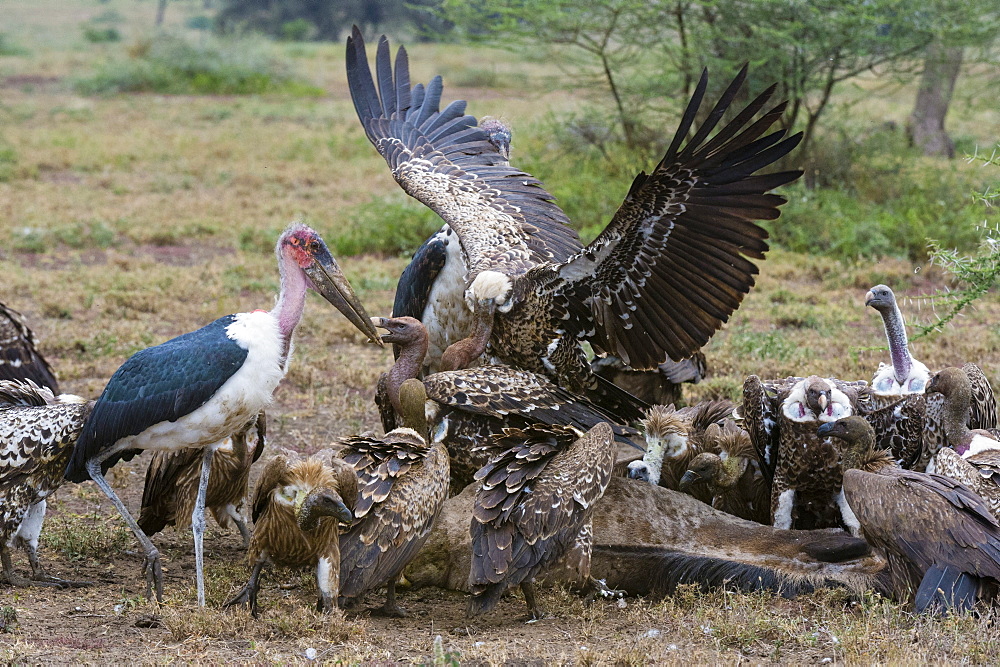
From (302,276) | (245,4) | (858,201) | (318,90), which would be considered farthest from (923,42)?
(245,4)

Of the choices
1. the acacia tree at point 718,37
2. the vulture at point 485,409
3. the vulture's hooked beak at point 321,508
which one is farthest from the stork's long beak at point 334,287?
the acacia tree at point 718,37

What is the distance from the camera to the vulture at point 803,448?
5.40 m

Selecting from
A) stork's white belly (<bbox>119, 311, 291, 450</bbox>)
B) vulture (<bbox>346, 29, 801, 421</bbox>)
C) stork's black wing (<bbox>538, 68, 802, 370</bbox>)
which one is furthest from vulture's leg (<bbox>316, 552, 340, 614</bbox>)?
stork's black wing (<bbox>538, 68, 802, 370</bbox>)

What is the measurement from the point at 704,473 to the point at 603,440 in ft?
2.81

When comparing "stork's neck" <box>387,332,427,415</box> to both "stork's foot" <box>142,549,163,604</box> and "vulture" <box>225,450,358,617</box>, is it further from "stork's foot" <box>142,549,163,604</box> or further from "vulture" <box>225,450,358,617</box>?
"stork's foot" <box>142,549,163,604</box>

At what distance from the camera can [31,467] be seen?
4.97 m

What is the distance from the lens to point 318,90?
1039 inches

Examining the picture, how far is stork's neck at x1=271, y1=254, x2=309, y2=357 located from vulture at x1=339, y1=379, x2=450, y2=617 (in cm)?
57

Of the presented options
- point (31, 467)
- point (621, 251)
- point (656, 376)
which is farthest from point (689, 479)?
point (31, 467)

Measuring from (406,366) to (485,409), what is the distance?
68cm

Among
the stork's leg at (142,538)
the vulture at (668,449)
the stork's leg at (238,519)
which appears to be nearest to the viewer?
the stork's leg at (142,538)

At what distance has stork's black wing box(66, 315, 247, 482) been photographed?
4.70 m

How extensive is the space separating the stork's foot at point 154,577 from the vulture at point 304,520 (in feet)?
1.13

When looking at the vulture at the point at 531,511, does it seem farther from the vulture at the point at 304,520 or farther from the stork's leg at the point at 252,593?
the stork's leg at the point at 252,593
